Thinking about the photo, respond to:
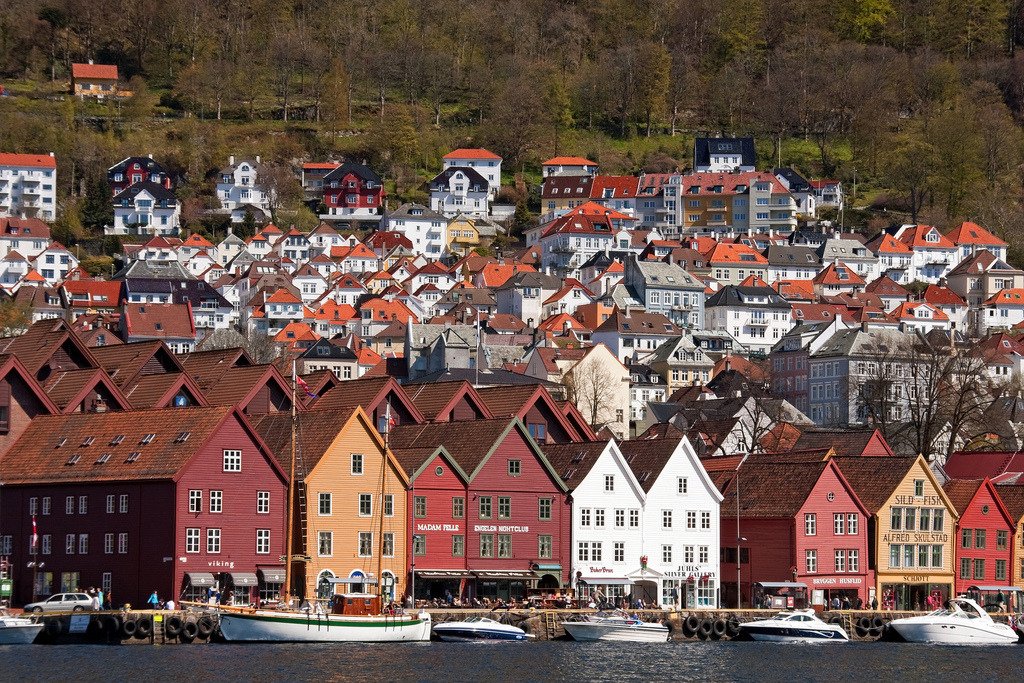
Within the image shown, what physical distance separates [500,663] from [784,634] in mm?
16204

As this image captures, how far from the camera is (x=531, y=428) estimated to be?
302 feet

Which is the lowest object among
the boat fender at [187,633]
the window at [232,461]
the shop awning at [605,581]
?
the boat fender at [187,633]

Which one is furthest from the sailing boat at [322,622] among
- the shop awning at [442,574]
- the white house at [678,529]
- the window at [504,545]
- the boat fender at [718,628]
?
the white house at [678,529]

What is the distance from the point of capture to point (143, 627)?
68750 millimetres

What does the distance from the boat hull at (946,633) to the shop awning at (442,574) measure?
17.2 m

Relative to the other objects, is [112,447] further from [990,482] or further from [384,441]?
[990,482]

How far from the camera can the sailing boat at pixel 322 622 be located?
226 ft

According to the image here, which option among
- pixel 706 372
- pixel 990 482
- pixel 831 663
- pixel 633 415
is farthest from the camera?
pixel 706 372

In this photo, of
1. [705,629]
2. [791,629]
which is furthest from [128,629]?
[791,629]

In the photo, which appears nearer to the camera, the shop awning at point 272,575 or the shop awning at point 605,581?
the shop awning at point 272,575

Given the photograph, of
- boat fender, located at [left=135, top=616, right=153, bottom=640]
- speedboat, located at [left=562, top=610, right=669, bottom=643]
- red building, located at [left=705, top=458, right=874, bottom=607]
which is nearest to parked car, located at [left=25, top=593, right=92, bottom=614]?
boat fender, located at [left=135, top=616, right=153, bottom=640]

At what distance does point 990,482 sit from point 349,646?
39081mm

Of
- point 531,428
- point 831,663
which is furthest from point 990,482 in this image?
point 831,663

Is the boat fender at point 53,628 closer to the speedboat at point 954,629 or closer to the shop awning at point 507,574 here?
the shop awning at point 507,574
